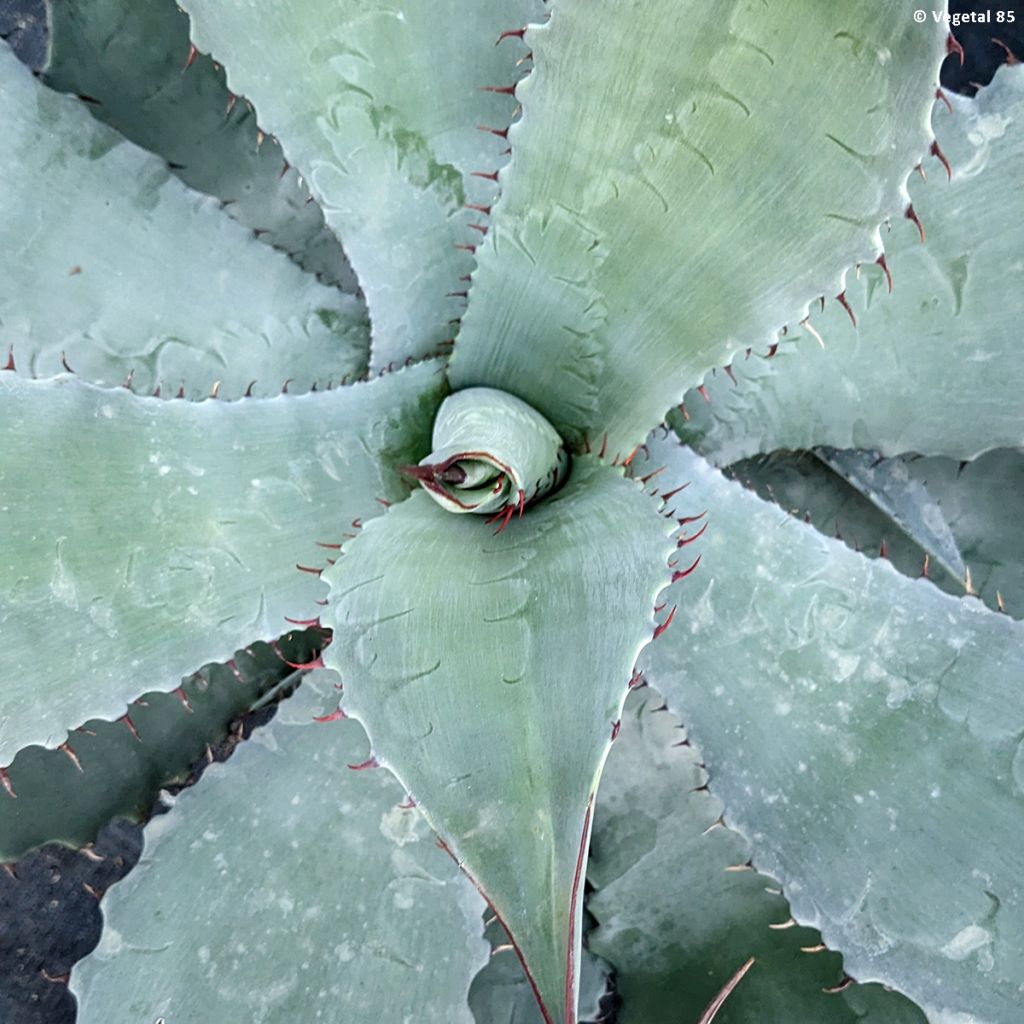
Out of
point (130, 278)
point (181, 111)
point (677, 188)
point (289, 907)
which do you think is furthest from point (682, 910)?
point (181, 111)

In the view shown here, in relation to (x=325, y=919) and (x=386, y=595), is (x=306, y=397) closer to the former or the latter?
(x=386, y=595)

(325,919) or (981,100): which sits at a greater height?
(981,100)

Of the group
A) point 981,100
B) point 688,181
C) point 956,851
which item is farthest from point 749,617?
point 981,100

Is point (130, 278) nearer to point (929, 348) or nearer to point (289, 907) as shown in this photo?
point (289, 907)

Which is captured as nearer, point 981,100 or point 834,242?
point 834,242

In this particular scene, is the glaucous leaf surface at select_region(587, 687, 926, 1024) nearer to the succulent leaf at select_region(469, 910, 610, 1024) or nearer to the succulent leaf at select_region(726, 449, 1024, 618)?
the succulent leaf at select_region(469, 910, 610, 1024)

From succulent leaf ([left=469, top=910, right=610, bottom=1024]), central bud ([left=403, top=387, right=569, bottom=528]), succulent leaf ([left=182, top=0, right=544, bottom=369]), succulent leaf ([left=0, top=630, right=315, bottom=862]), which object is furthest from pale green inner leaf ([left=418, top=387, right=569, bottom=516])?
succulent leaf ([left=469, top=910, right=610, bottom=1024])

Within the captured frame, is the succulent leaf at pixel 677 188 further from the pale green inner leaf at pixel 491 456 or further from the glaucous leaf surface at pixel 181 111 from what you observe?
the glaucous leaf surface at pixel 181 111
